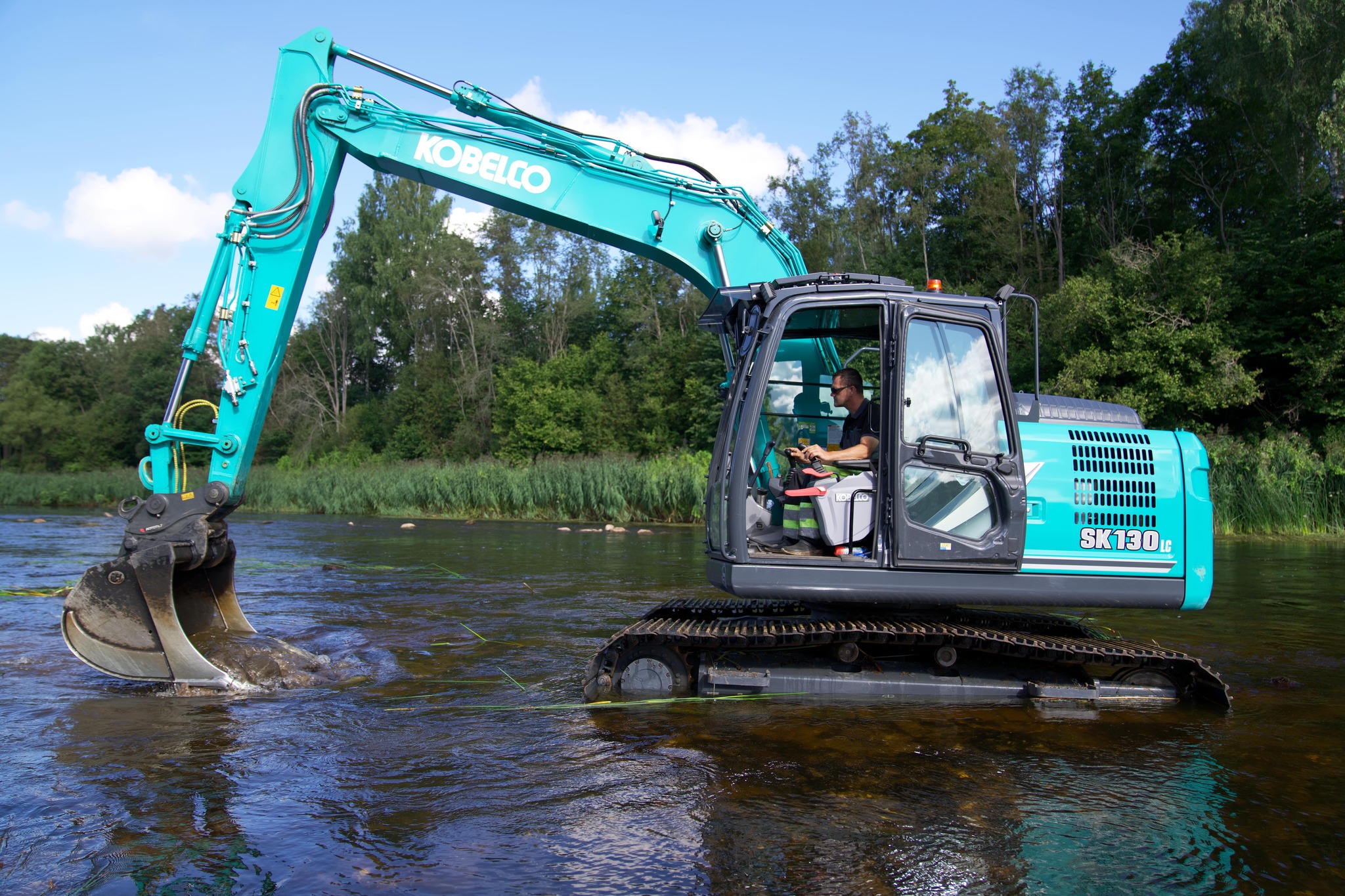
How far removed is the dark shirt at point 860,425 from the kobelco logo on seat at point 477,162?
106 inches

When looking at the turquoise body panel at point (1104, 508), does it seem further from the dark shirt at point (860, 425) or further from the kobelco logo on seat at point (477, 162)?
the kobelco logo on seat at point (477, 162)

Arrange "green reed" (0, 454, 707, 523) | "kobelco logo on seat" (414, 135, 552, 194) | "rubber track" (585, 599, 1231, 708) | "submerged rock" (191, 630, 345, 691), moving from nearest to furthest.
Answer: "rubber track" (585, 599, 1231, 708)
"submerged rock" (191, 630, 345, 691)
"kobelco logo on seat" (414, 135, 552, 194)
"green reed" (0, 454, 707, 523)

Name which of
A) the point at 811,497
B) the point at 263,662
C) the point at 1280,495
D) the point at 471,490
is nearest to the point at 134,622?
the point at 263,662

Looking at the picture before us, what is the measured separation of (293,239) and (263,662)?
2.79m

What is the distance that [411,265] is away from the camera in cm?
5906

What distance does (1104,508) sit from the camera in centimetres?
536

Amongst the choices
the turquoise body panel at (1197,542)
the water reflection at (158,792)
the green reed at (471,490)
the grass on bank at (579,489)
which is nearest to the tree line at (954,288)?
the grass on bank at (579,489)

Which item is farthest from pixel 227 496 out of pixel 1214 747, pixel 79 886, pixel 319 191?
pixel 1214 747

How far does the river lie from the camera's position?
3092 millimetres

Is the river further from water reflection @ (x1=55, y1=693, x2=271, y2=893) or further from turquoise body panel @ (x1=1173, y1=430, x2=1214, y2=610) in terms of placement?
turquoise body panel @ (x1=1173, y1=430, x2=1214, y2=610)

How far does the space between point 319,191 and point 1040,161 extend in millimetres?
45849

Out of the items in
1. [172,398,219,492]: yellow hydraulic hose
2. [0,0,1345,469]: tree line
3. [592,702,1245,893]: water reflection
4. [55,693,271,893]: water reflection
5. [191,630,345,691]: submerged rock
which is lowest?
[55,693,271,893]: water reflection

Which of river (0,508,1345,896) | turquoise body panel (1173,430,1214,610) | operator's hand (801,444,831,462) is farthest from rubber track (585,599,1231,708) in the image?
operator's hand (801,444,831,462)

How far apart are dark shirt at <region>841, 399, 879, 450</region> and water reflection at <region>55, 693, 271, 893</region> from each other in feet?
12.6
